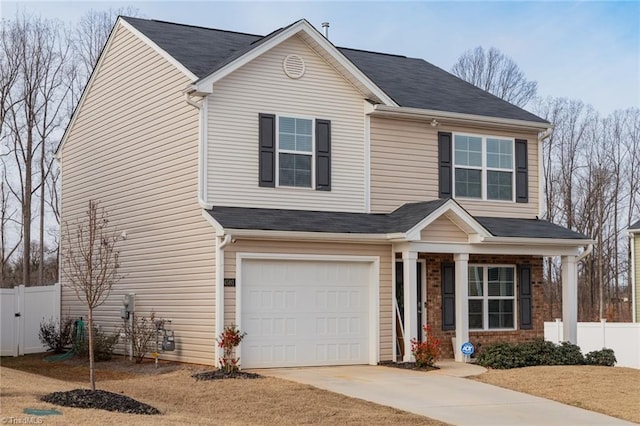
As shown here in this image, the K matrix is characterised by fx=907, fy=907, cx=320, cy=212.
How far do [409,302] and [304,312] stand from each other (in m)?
2.21

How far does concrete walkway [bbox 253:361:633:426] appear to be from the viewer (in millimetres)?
13367

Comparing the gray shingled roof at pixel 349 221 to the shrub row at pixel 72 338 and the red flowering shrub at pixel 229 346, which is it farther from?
the shrub row at pixel 72 338

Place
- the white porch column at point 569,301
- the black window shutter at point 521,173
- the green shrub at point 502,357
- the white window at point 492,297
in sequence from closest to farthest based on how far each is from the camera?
the green shrub at point 502,357 < the white porch column at point 569,301 < the white window at point 492,297 < the black window shutter at point 521,173

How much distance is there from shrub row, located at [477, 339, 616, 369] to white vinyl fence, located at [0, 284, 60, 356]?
11962 millimetres

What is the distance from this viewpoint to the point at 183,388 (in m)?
15.3

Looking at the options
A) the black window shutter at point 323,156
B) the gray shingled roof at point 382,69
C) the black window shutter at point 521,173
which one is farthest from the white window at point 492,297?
the black window shutter at point 323,156

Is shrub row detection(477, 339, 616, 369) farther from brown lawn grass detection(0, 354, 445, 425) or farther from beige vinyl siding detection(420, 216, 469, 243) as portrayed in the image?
brown lawn grass detection(0, 354, 445, 425)

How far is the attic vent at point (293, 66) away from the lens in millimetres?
19469

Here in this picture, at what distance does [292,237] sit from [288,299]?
1357 mm

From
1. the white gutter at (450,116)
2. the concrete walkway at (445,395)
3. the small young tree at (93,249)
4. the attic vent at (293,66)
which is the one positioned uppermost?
the attic vent at (293,66)

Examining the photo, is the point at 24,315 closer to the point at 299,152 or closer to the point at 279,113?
the point at 299,152

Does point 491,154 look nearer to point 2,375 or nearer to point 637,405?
point 637,405

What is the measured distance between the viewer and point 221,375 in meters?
16.4

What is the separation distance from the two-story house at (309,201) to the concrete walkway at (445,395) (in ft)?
4.72
